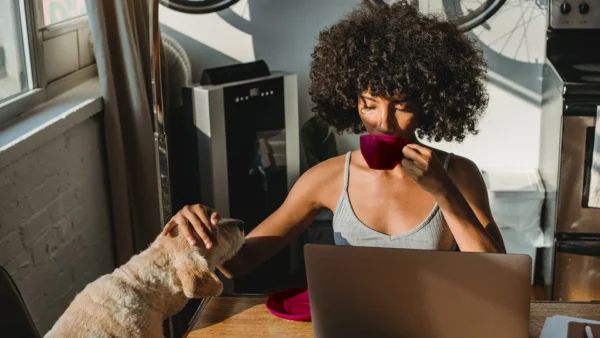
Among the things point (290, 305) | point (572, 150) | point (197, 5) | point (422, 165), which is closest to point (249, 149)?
point (197, 5)

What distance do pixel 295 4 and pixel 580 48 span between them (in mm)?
1232

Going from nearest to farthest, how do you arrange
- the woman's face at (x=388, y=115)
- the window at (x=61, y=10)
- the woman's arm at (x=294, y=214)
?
the woman's face at (x=388, y=115)
the woman's arm at (x=294, y=214)
the window at (x=61, y=10)

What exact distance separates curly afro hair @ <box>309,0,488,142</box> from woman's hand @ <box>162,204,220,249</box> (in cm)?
48

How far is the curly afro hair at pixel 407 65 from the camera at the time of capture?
5.78 feet

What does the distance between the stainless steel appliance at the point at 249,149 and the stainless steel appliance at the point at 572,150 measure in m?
1.04

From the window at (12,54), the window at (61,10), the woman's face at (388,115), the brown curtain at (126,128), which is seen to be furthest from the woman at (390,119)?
the window at (61,10)

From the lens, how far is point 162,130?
195 cm

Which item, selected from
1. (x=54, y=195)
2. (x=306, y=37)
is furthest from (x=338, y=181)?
(x=306, y=37)

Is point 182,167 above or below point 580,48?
below

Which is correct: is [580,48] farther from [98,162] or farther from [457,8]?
[98,162]

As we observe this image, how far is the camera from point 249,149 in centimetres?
318

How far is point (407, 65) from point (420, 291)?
75 cm

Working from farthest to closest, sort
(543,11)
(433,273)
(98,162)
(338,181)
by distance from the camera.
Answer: (543,11)
(98,162)
(338,181)
(433,273)

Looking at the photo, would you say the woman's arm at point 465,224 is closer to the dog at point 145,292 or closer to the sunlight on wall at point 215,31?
the dog at point 145,292
